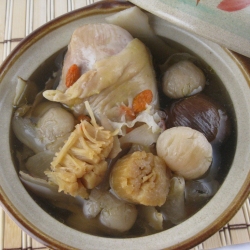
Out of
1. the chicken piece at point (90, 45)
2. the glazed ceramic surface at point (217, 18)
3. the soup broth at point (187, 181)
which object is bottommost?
the soup broth at point (187, 181)

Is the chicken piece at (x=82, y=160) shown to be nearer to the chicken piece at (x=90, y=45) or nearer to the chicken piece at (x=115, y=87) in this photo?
the chicken piece at (x=115, y=87)

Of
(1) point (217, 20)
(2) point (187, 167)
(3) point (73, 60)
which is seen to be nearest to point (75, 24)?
(3) point (73, 60)

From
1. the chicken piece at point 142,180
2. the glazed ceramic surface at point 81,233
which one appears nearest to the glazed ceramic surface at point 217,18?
the glazed ceramic surface at point 81,233

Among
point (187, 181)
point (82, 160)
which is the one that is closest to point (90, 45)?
point (82, 160)

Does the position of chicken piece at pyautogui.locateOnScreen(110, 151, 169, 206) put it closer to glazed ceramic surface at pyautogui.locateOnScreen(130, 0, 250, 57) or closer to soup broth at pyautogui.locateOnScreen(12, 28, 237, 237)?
soup broth at pyautogui.locateOnScreen(12, 28, 237, 237)

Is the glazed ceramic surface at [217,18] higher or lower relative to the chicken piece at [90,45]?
higher

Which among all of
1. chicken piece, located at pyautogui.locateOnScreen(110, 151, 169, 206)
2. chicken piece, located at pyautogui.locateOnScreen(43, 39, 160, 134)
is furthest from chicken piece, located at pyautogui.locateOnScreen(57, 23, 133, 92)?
chicken piece, located at pyautogui.locateOnScreen(110, 151, 169, 206)

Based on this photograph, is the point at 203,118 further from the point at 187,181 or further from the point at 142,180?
the point at 142,180
